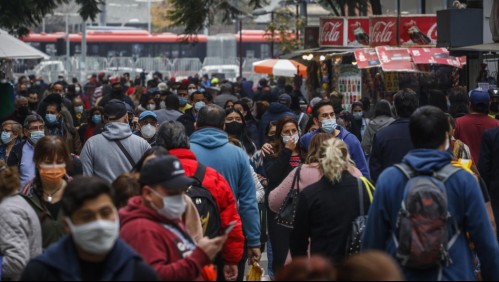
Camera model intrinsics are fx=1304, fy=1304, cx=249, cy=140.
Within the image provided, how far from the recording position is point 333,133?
38.0 feet

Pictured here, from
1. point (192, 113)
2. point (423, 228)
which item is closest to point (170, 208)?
point (423, 228)

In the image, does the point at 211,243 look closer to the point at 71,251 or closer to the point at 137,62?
the point at 71,251

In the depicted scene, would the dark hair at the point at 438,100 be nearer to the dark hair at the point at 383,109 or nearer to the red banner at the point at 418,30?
the red banner at the point at 418,30

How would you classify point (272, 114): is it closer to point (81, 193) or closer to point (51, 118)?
point (51, 118)

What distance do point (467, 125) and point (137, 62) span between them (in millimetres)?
56654

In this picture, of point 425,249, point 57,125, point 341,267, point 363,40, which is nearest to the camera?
point 341,267

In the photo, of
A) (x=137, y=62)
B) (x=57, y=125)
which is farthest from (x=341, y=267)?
(x=137, y=62)

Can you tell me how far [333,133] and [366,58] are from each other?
12.5 metres

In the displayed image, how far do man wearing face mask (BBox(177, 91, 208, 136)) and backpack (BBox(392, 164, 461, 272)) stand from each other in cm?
861

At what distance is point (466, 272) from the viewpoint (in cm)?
666

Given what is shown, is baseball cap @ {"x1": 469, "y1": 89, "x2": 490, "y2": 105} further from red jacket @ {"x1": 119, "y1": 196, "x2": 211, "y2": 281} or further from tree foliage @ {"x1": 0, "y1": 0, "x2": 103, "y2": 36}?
tree foliage @ {"x1": 0, "y1": 0, "x2": 103, "y2": 36}

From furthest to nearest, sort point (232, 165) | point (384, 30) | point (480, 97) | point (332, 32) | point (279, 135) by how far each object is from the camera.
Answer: point (332, 32) → point (384, 30) → point (480, 97) → point (279, 135) → point (232, 165)

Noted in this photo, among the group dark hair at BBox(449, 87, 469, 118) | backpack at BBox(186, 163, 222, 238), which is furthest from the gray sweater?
dark hair at BBox(449, 87, 469, 118)

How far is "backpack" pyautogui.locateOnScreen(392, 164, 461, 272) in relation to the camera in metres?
6.43
